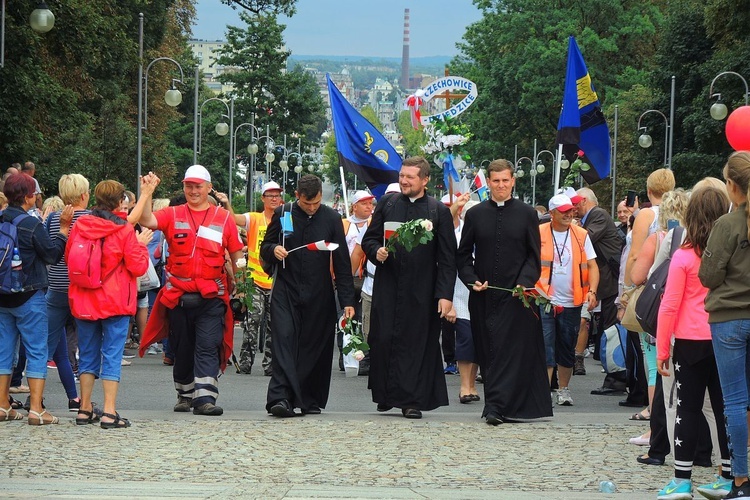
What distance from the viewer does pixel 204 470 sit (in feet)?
26.8

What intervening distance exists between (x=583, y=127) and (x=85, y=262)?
7952 millimetres

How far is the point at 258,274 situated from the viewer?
14.8m

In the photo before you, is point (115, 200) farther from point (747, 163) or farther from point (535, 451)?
point (747, 163)

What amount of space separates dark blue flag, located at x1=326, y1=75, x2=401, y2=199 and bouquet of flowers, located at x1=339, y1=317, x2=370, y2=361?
13.1 feet

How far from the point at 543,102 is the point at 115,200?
189ft

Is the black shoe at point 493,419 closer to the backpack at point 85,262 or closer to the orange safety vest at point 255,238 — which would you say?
the backpack at point 85,262

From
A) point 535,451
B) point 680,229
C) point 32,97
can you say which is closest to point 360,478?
point 535,451

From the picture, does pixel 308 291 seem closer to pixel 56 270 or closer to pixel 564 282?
pixel 56 270

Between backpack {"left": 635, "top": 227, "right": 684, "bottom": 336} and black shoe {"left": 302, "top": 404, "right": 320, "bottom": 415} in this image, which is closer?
backpack {"left": 635, "top": 227, "right": 684, "bottom": 336}

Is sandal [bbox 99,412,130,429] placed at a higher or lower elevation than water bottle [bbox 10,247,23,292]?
lower

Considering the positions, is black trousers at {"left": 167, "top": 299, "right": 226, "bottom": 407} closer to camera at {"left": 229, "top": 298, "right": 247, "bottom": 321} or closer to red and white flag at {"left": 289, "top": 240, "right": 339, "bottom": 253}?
camera at {"left": 229, "top": 298, "right": 247, "bottom": 321}

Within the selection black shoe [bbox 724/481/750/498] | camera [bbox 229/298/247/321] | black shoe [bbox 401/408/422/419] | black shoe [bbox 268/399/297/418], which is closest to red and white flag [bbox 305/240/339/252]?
camera [bbox 229/298/247/321]

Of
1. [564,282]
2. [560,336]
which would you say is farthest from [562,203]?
[560,336]

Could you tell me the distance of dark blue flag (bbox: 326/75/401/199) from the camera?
15250mm
